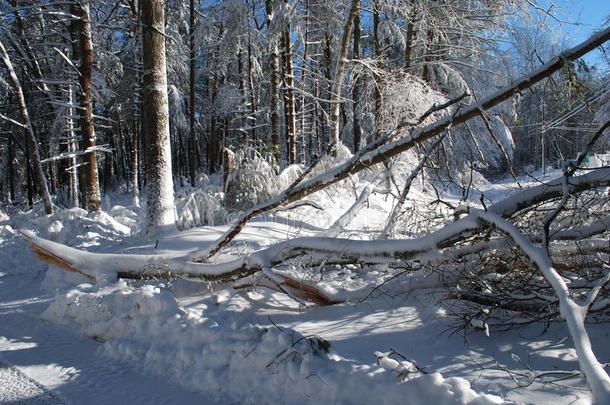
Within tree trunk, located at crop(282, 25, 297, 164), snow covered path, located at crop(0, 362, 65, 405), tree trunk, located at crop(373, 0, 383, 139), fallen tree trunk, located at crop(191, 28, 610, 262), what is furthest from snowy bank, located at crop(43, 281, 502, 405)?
tree trunk, located at crop(282, 25, 297, 164)

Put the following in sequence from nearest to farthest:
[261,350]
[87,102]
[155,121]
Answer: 1. [261,350]
2. [155,121]
3. [87,102]

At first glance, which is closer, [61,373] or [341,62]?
[61,373]

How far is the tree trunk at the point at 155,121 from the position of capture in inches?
261

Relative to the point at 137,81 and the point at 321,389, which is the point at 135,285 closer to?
the point at 321,389

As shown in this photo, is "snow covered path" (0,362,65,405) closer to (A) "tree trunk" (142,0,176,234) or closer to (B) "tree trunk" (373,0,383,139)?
(A) "tree trunk" (142,0,176,234)

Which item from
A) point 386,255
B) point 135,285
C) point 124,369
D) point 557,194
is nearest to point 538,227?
point 557,194

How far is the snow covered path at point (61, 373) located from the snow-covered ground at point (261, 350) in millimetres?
12

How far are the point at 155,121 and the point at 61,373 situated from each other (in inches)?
161

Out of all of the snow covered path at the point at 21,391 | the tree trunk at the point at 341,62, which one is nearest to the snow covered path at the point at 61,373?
the snow covered path at the point at 21,391

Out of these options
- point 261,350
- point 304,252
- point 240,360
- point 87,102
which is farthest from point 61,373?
point 87,102

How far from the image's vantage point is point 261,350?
3.00 m

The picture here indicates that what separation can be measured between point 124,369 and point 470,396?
8.11 feet

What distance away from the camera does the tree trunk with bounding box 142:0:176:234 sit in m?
6.63

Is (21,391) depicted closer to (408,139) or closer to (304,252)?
(304,252)
